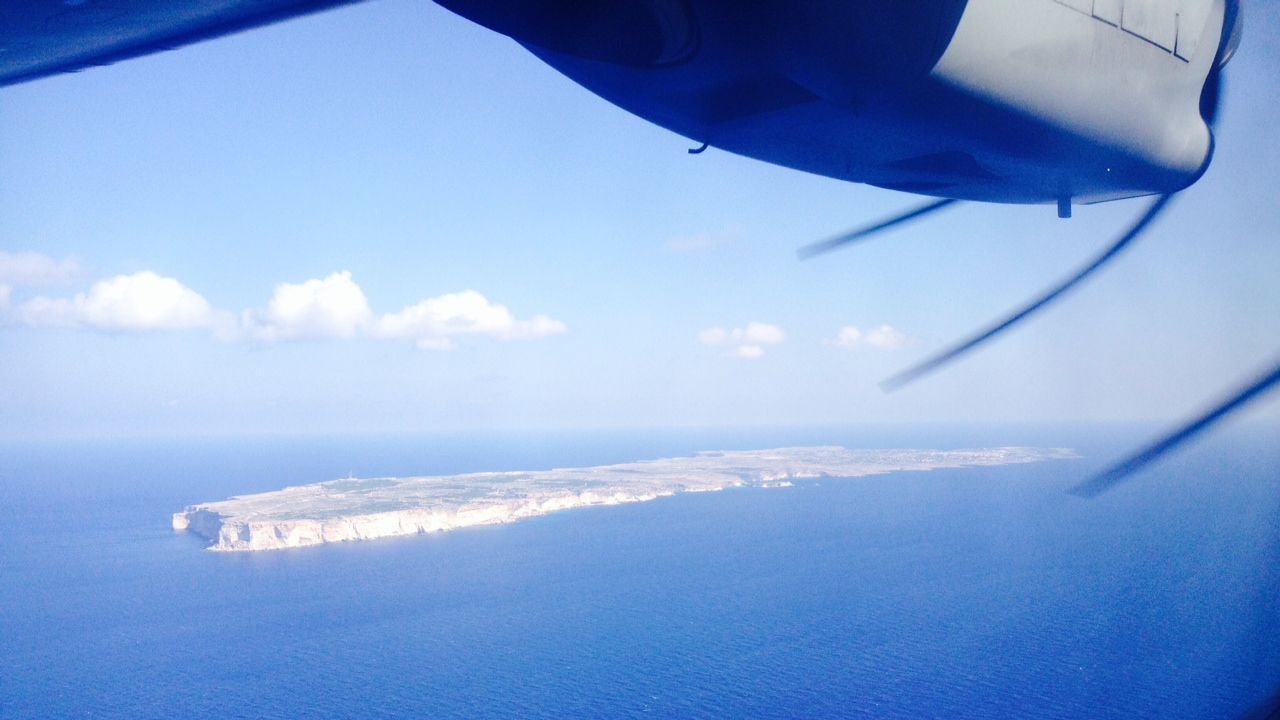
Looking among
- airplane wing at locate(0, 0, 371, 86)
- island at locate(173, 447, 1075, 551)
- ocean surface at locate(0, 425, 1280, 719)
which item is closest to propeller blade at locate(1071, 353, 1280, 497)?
airplane wing at locate(0, 0, 371, 86)

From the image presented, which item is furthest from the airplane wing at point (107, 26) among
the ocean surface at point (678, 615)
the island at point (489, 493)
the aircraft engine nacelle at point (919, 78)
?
the island at point (489, 493)

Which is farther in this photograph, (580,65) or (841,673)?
(841,673)

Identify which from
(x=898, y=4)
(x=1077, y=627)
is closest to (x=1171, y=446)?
(x=898, y=4)

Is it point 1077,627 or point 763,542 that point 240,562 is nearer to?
point 763,542

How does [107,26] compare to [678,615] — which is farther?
[678,615]

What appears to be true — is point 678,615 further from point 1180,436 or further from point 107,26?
point 107,26

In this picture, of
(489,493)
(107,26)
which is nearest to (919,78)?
(107,26)

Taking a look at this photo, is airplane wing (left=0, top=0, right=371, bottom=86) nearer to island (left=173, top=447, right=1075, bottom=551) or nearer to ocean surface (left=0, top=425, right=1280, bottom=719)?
ocean surface (left=0, top=425, right=1280, bottom=719)
